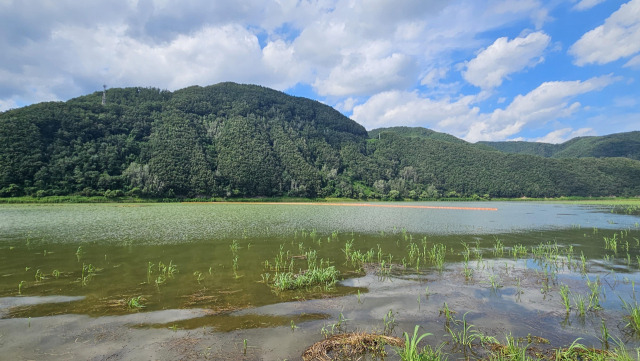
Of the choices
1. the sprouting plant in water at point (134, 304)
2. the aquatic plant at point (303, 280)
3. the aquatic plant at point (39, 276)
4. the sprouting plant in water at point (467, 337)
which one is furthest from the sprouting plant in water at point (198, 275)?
the sprouting plant in water at point (467, 337)

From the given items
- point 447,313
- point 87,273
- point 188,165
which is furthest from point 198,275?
point 188,165

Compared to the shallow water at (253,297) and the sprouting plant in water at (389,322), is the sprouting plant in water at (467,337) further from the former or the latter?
the sprouting plant in water at (389,322)

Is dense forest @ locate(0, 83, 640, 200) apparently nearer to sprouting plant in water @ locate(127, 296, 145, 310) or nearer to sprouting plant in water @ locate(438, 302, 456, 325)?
sprouting plant in water @ locate(127, 296, 145, 310)

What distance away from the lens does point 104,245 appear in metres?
19.8

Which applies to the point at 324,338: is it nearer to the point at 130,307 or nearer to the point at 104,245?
the point at 130,307

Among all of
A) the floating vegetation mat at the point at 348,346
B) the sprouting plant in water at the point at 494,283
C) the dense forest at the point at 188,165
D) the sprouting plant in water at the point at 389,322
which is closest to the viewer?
the floating vegetation mat at the point at 348,346

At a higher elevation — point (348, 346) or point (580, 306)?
point (348, 346)

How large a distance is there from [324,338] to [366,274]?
22.8 feet

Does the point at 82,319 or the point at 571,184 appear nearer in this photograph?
the point at 82,319

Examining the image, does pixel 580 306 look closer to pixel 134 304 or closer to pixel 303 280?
pixel 303 280

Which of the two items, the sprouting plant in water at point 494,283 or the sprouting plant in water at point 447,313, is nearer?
the sprouting plant in water at point 447,313

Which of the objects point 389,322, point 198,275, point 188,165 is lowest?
point 198,275

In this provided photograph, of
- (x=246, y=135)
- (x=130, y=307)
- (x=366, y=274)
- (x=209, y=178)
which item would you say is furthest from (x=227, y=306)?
(x=246, y=135)

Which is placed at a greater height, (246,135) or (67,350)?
(246,135)
